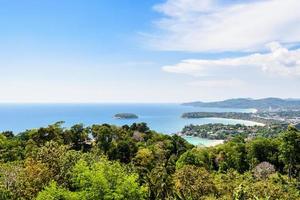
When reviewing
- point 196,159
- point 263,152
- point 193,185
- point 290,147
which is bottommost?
point 263,152

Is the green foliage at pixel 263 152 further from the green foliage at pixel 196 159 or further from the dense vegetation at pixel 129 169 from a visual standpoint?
the green foliage at pixel 196 159

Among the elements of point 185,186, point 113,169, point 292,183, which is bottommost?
point 292,183

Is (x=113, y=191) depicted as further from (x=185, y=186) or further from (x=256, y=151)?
(x=256, y=151)

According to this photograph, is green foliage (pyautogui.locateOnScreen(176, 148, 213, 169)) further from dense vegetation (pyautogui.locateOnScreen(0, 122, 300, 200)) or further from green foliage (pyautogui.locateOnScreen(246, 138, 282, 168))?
green foliage (pyautogui.locateOnScreen(246, 138, 282, 168))

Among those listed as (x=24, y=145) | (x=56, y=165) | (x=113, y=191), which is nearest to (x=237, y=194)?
(x=113, y=191)

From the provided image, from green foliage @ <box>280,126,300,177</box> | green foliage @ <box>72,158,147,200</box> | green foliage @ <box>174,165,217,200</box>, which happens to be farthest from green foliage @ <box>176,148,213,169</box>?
green foliage @ <box>72,158,147,200</box>

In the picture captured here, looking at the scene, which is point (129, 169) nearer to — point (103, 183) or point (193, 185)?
point (193, 185)

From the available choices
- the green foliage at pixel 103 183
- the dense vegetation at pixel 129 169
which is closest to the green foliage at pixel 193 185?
the dense vegetation at pixel 129 169

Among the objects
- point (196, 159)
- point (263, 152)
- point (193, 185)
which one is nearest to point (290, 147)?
point (263, 152)

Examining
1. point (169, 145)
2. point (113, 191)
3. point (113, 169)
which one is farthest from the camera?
point (169, 145)
